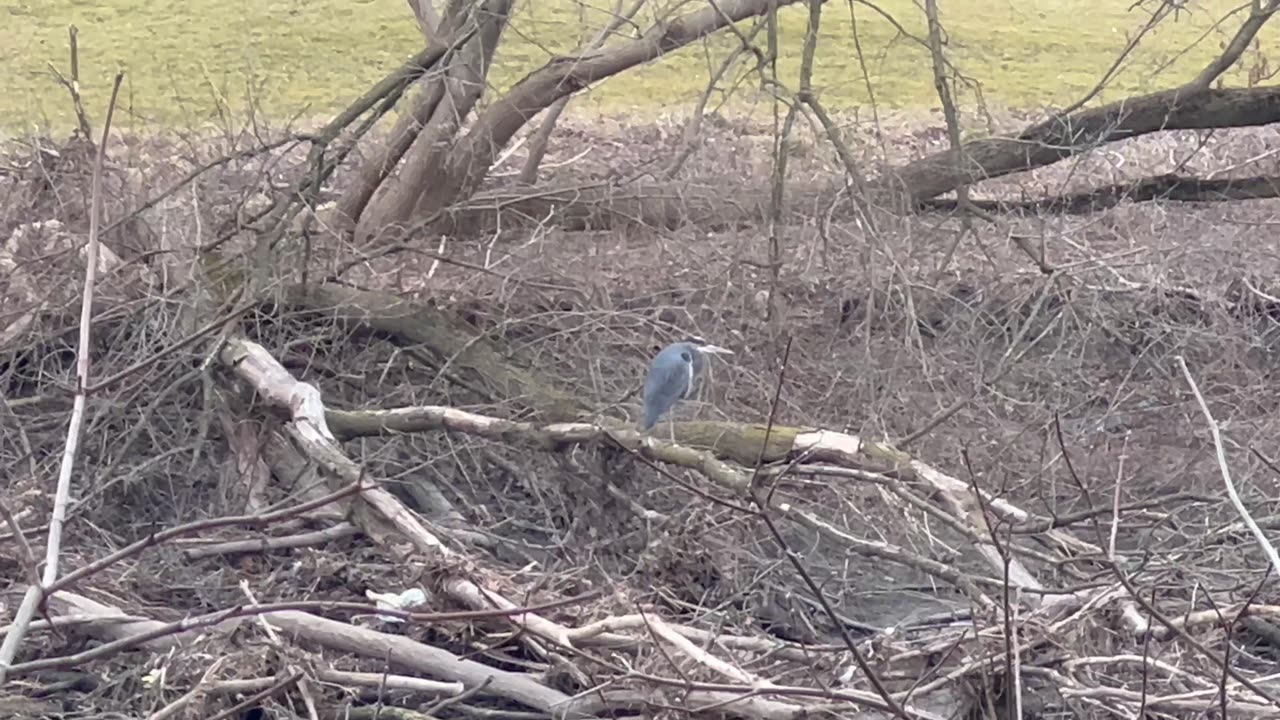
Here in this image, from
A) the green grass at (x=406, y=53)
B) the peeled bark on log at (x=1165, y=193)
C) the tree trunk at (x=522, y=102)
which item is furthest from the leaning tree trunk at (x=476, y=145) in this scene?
the peeled bark on log at (x=1165, y=193)

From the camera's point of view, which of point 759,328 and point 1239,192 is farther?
point 1239,192

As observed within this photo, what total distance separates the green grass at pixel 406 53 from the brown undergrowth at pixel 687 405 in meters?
0.62

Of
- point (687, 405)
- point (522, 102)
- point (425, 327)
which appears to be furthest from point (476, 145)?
point (687, 405)

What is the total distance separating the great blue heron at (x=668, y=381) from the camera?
16.5 ft

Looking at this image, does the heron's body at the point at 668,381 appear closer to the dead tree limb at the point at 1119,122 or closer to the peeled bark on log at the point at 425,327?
the peeled bark on log at the point at 425,327

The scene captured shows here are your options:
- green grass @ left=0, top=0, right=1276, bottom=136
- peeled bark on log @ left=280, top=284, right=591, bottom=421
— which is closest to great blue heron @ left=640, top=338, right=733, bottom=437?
peeled bark on log @ left=280, top=284, right=591, bottom=421

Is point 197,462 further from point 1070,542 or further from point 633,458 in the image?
point 1070,542

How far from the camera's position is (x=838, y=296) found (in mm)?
7121

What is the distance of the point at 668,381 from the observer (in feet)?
16.8

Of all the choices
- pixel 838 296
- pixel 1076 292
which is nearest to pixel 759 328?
pixel 838 296

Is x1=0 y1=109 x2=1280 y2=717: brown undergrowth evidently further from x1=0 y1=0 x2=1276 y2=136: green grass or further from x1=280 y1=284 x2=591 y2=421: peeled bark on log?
x1=0 y1=0 x2=1276 y2=136: green grass

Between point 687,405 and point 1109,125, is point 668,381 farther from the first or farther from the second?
point 1109,125

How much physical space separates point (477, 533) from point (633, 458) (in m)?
0.61

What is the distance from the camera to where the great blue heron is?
502 cm
